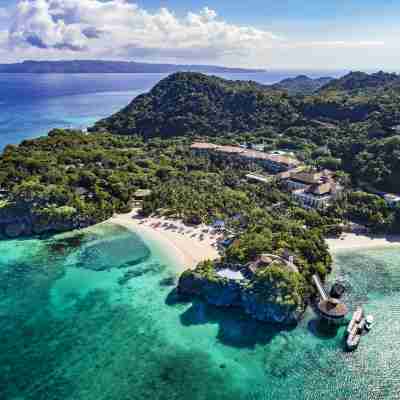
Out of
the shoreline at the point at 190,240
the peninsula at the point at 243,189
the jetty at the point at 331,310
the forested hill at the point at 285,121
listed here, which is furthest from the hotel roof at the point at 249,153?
the jetty at the point at 331,310

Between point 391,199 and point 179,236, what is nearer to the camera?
point 179,236

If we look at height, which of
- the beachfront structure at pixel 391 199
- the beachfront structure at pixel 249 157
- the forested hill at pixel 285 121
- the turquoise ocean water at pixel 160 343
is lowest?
the turquoise ocean water at pixel 160 343

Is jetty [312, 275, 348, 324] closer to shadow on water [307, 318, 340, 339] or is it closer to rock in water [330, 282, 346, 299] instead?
shadow on water [307, 318, 340, 339]

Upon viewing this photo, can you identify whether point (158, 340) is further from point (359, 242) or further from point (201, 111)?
point (201, 111)

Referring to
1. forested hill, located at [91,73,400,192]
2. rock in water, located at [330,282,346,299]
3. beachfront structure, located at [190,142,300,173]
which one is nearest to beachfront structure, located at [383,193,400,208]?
forested hill, located at [91,73,400,192]

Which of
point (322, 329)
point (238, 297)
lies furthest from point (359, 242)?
point (238, 297)

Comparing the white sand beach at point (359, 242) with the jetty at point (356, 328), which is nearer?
the jetty at point (356, 328)

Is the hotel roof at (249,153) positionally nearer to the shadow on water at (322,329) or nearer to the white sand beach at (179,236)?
the white sand beach at (179,236)
